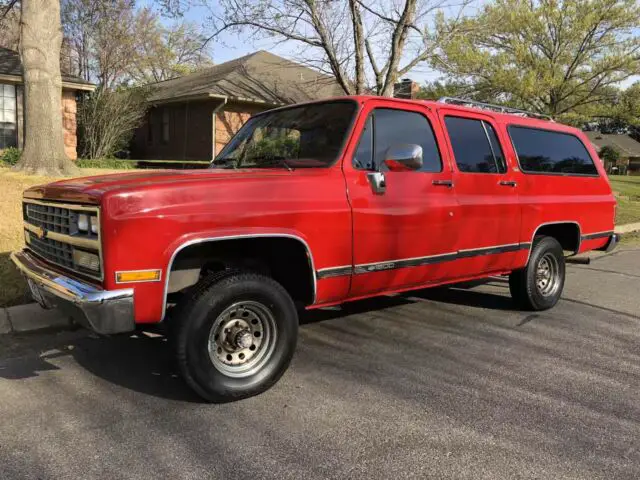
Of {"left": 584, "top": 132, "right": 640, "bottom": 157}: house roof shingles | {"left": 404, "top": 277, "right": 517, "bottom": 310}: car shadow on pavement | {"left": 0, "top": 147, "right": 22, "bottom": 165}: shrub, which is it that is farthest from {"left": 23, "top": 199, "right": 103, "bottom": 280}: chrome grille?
{"left": 584, "top": 132, "right": 640, "bottom": 157}: house roof shingles

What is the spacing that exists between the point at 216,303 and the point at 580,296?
5025 millimetres

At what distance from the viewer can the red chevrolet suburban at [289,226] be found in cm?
316

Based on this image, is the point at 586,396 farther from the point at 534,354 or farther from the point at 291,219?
the point at 291,219

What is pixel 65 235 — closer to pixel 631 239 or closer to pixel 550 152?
pixel 550 152

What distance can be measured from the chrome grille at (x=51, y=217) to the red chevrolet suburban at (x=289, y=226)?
0.02m

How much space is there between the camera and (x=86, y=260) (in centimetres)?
325

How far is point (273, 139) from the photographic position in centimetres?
470

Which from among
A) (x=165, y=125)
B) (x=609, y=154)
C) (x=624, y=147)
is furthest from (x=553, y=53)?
(x=624, y=147)

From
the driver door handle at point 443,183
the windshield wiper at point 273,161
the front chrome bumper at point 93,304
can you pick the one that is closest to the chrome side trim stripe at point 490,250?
the driver door handle at point 443,183

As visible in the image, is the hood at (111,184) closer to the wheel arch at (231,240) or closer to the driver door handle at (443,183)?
the wheel arch at (231,240)

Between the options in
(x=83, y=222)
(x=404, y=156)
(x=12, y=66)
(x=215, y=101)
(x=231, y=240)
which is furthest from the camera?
(x=215, y=101)

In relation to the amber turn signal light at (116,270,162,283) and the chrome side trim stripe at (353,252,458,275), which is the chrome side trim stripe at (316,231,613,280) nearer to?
the chrome side trim stripe at (353,252,458,275)

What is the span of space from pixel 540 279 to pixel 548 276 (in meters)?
0.13

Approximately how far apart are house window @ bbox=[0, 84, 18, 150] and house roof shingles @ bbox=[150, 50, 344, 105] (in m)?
5.75
